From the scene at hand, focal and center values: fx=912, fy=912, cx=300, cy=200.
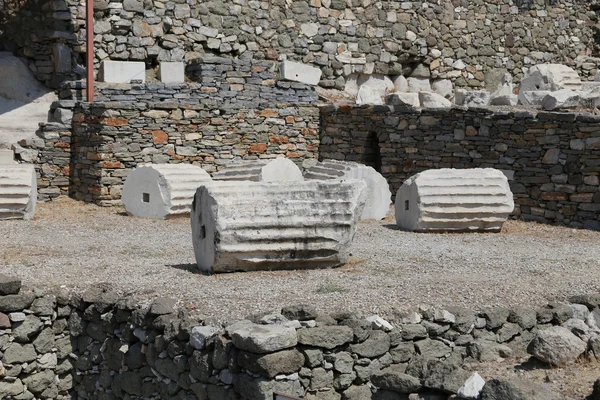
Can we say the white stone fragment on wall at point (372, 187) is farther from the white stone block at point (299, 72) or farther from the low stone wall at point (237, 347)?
the low stone wall at point (237, 347)

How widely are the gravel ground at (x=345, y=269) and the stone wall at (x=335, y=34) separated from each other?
5653mm

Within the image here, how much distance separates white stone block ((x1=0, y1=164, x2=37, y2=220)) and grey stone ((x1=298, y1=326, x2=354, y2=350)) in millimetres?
7124

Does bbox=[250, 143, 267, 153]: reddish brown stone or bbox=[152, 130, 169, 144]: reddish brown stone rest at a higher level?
bbox=[152, 130, 169, 144]: reddish brown stone

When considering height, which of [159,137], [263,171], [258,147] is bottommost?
[263,171]

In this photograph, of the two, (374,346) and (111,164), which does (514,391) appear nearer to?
(374,346)

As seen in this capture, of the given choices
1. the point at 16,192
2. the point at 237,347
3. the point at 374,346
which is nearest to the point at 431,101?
the point at 16,192

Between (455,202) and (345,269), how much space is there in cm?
359

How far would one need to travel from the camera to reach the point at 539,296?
7641mm

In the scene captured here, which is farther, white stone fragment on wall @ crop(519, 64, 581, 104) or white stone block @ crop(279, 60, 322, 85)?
white stone fragment on wall @ crop(519, 64, 581, 104)

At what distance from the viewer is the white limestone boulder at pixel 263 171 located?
45.1ft

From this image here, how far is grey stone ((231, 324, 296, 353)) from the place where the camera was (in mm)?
6152

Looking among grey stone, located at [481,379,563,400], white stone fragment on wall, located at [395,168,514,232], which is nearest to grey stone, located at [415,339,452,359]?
grey stone, located at [481,379,563,400]

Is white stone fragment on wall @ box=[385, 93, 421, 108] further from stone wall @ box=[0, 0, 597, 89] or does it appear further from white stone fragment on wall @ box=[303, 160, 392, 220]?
stone wall @ box=[0, 0, 597, 89]

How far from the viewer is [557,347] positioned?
623 centimetres
